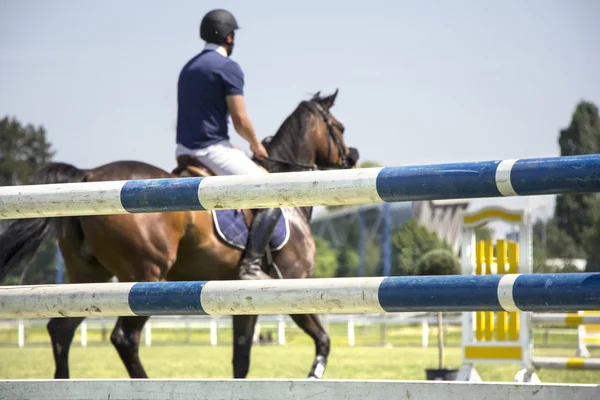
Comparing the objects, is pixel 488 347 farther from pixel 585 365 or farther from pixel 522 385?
pixel 522 385

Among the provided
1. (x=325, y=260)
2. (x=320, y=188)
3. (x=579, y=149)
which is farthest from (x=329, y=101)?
(x=325, y=260)

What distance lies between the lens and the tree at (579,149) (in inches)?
2638

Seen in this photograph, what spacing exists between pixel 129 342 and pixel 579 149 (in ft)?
213

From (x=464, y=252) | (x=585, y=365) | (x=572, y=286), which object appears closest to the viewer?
(x=572, y=286)

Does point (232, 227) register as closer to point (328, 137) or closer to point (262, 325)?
point (328, 137)

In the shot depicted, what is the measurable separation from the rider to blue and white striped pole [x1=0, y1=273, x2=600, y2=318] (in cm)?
365

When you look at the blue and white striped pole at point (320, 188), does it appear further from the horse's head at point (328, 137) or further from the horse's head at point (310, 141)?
the horse's head at point (328, 137)

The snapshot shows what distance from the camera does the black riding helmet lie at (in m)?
6.66

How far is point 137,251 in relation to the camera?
5.87m

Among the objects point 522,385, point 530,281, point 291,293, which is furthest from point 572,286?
point 291,293

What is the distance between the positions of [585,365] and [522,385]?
555 centimetres

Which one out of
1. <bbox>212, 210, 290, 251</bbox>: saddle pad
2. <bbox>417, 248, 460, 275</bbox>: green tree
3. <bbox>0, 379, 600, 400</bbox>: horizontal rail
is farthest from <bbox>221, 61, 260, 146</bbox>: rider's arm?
<bbox>417, 248, 460, 275</bbox>: green tree

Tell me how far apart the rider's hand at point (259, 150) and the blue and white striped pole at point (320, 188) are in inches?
164

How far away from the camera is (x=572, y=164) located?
227 centimetres
